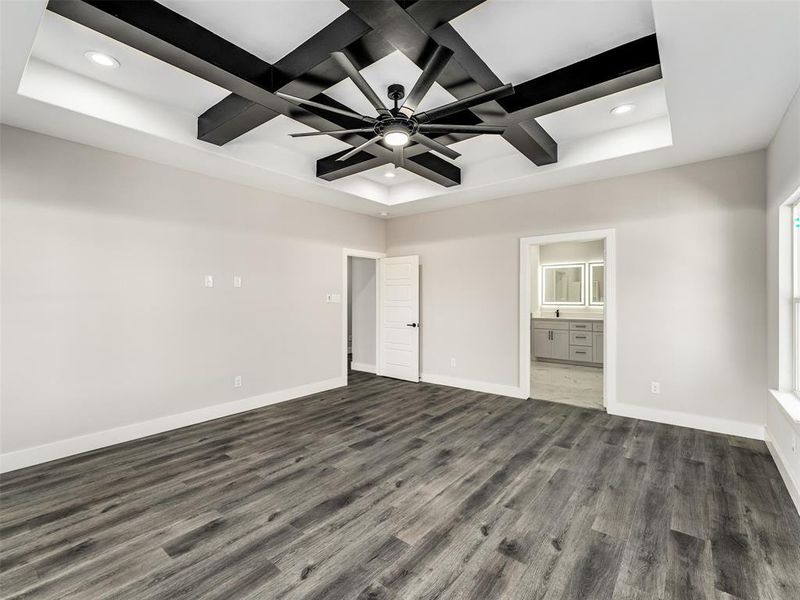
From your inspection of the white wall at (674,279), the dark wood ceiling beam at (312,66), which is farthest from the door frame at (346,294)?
the dark wood ceiling beam at (312,66)

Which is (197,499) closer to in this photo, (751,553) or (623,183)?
(751,553)

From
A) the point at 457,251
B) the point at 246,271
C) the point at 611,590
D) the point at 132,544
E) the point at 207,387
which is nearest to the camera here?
the point at 611,590

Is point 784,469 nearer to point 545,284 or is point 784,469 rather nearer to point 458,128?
point 458,128

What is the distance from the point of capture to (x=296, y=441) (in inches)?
138

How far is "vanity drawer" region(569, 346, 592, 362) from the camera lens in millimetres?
7078

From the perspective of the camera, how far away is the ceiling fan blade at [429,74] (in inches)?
78.9

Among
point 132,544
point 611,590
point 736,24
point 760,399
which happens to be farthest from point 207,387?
point 760,399

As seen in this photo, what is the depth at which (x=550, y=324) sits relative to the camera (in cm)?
762

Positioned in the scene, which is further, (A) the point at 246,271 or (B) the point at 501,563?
(A) the point at 246,271

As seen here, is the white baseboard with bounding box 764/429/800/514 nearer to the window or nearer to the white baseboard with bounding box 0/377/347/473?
the window

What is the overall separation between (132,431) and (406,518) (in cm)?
295

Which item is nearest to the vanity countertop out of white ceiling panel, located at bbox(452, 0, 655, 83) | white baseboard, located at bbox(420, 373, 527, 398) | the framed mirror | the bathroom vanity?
the bathroom vanity

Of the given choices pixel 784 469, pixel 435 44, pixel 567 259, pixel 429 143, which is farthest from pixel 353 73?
pixel 567 259

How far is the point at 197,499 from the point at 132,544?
1.54 ft
